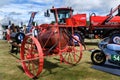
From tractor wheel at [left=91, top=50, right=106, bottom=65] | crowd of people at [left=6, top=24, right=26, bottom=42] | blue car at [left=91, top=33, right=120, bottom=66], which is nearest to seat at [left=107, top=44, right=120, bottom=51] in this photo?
blue car at [left=91, top=33, right=120, bottom=66]

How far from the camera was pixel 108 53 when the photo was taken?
31.8 feet

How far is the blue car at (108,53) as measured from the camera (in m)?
9.30

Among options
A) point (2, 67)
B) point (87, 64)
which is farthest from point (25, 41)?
point (87, 64)

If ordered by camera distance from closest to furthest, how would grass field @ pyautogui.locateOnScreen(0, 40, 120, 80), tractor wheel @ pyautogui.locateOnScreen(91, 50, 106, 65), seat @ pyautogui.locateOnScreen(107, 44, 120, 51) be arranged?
grass field @ pyautogui.locateOnScreen(0, 40, 120, 80) < seat @ pyautogui.locateOnScreen(107, 44, 120, 51) < tractor wheel @ pyautogui.locateOnScreen(91, 50, 106, 65)

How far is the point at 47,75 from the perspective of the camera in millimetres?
8883

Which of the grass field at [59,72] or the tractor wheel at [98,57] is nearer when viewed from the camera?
the grass field at [59,72]

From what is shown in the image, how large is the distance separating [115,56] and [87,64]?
1.82 m

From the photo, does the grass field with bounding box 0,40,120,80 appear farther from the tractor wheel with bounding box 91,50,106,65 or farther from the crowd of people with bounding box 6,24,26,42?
the crowd of people with bounding box 6,24,26,42

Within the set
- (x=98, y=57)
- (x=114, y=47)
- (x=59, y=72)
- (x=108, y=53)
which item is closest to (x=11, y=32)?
(x=98, y=57)

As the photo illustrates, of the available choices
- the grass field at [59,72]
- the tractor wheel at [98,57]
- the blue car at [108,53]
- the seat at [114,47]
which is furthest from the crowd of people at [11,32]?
the seat at [114,47]

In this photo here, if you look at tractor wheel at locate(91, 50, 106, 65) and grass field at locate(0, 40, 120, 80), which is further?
tractor wheel at locate(91, 50, 106, 65)

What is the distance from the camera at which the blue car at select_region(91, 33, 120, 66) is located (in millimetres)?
9297

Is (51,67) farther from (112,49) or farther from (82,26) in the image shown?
(82,26)

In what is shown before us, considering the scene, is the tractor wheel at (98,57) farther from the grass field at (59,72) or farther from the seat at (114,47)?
the seat at (114,47)
